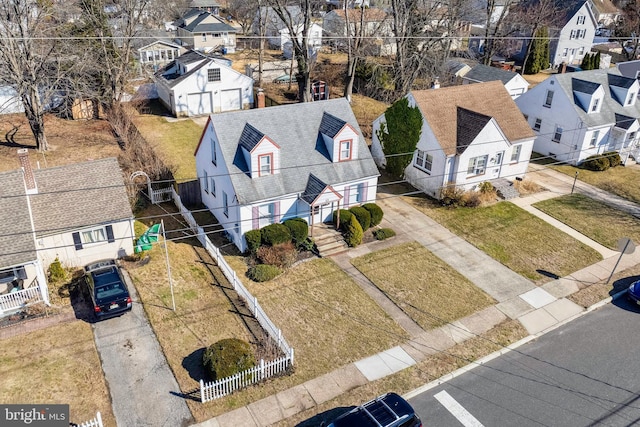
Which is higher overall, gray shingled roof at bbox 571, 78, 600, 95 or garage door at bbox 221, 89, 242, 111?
gray shingled roof at bbox 571, 78, 600, 95

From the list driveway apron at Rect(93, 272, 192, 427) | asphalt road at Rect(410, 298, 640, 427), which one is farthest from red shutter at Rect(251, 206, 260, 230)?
asphalt road at Rect(410, 298, 640, 427)

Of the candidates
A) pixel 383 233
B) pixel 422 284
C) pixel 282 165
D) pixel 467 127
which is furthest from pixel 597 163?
pixel 282 165

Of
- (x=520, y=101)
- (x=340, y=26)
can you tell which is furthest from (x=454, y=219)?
(x=340, y=26)

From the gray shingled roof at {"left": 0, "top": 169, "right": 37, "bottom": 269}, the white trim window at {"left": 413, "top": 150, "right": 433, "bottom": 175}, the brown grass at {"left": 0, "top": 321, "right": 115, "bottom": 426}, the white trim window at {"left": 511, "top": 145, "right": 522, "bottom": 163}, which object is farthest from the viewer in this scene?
the white trim window at {"left": 511, "top": 145, "right": 522, "bottom": 163}

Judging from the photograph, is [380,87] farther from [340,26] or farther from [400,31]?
[340,26]

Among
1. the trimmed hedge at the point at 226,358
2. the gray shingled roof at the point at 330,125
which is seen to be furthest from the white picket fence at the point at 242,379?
the gray shingled roof at the point at 330,125

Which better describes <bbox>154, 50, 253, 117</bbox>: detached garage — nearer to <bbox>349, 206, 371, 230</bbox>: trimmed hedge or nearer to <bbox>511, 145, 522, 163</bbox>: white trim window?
<bbox>349, 206, 371, 230</bbox>: trimmed hedge
